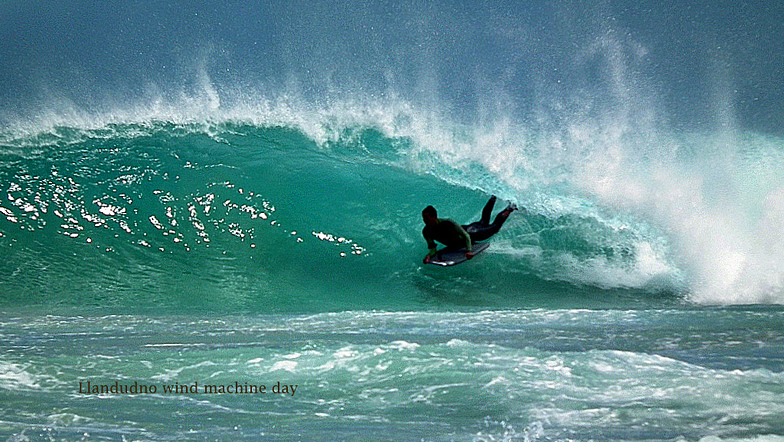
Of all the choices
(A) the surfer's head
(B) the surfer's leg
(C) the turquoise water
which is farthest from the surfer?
(C) the turquoise water

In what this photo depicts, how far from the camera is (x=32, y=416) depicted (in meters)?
4.15

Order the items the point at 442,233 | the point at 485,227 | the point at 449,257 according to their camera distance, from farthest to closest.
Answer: the point at 485,227 → the point at 449,257 → the point at 442,233

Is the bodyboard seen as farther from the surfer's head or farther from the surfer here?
the surfer's head

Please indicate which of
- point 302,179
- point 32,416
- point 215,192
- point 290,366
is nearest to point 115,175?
point 215,192

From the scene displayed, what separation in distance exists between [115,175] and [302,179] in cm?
324

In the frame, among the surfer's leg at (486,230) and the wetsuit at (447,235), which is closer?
the wetsuit at (447,235)

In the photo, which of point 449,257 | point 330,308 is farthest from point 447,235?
point 330,308

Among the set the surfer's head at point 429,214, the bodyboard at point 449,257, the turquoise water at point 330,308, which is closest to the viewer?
the turquoise water at point 330,308

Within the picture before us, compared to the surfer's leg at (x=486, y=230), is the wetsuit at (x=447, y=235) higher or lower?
lower

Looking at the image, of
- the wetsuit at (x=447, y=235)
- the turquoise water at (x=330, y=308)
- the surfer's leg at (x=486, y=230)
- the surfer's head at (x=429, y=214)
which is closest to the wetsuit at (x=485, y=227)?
the surfer's leg at (x=486, y=230)

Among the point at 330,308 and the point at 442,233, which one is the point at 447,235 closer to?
the point at 442,233

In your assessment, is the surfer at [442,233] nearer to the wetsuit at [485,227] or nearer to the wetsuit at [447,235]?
the wetsuit at [447,235]

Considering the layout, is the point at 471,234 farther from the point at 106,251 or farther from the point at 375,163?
the point at 106,251

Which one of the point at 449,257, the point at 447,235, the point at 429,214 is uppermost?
the point at 429,214
